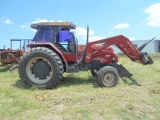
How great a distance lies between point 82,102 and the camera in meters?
7.02

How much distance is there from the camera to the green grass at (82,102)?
606cm

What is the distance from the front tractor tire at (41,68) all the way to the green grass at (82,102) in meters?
0.31

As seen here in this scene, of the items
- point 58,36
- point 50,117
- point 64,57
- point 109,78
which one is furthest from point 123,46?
point 50,117

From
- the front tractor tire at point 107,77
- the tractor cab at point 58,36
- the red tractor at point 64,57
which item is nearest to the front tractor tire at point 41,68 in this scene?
the red tractor at point 64,57

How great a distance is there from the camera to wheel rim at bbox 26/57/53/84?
370 inches

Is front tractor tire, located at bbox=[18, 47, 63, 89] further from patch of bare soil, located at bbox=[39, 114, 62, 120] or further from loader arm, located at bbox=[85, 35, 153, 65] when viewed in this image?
patch of bare soil, located at bbox=[39, 114, 62, 120]

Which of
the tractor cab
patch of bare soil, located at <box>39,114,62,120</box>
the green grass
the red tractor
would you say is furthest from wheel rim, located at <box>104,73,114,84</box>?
patch of bare soil, located at <box>39,114,62,120</box>

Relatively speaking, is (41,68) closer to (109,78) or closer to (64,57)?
(64,57)

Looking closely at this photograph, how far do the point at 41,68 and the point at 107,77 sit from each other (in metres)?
2.18

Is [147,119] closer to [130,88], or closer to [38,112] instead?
[38,112]

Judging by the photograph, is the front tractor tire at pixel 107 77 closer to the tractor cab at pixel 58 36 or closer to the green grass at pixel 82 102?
the green grass at pixel 82 102

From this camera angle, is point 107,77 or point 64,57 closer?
point 107,77

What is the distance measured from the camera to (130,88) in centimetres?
884

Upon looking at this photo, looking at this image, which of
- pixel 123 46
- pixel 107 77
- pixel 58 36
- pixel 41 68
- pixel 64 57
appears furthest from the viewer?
pixel 123 46
